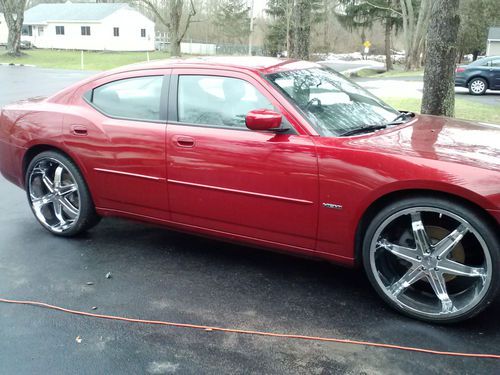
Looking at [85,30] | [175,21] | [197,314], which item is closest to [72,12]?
[85,30]

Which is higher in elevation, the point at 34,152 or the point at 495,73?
the point at 495,73

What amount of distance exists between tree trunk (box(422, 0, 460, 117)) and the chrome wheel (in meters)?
13.5

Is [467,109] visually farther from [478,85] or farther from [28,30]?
[28,30]

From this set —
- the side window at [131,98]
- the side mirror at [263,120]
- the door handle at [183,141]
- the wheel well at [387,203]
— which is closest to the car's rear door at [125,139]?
the side window at [131,98]

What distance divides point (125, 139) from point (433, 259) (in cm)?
244

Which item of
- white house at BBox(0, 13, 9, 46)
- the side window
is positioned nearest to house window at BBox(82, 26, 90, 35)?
white house at BBox(0, 13, 9, 46)

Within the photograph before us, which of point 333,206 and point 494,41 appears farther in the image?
point 494,41

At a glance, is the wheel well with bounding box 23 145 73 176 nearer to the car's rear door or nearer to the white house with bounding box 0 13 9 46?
the car's rear door

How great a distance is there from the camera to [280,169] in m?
3.36

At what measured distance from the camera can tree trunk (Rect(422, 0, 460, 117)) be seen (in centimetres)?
668

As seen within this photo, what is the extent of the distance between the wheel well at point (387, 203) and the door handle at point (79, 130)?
2.40 metres

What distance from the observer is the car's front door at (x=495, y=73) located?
18.8 m

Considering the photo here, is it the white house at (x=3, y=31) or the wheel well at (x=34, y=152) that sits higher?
the white house at (x=3, y=31)

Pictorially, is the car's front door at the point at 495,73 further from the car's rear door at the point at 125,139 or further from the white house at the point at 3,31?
the white house at the point at 3,31
